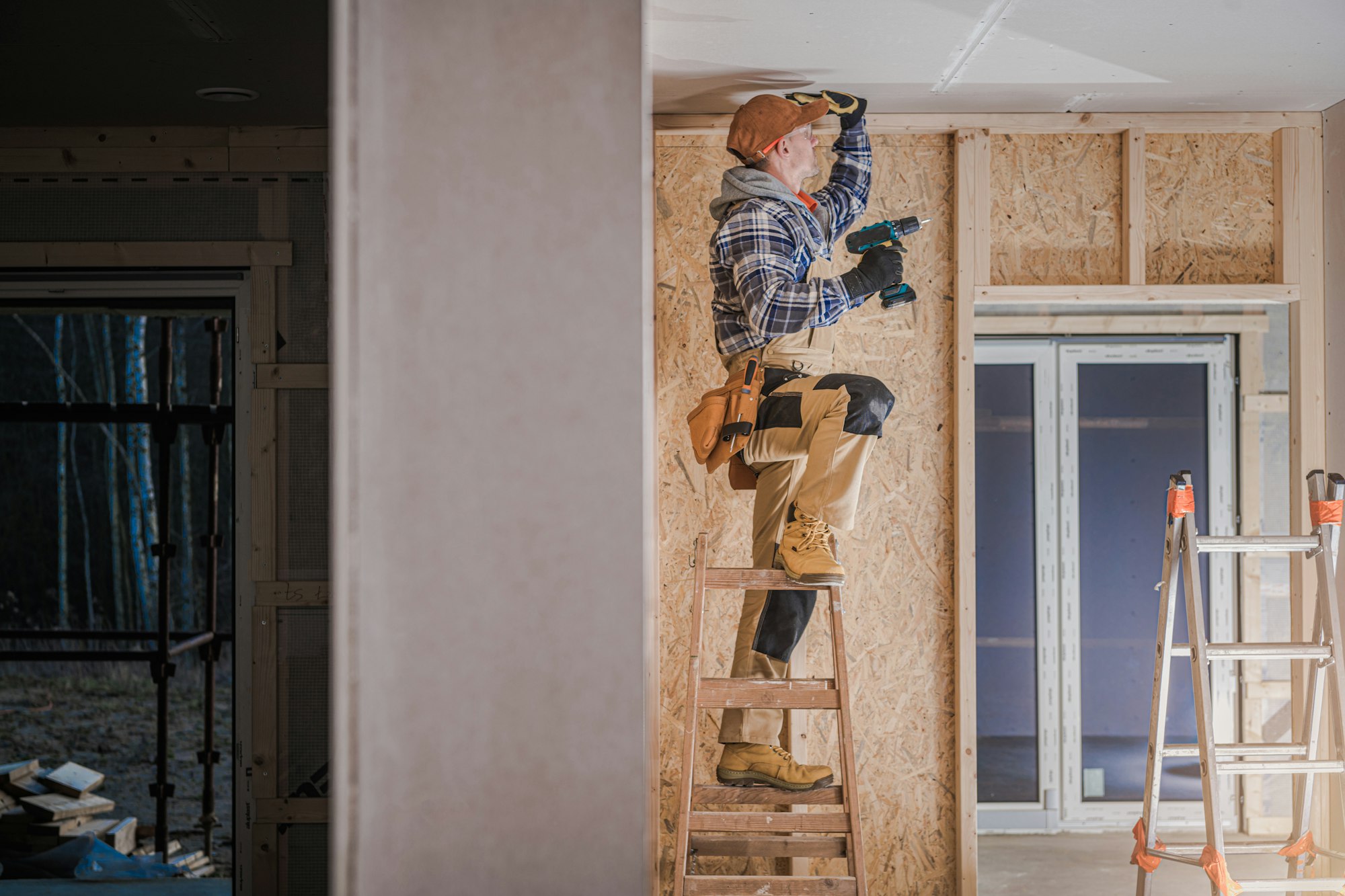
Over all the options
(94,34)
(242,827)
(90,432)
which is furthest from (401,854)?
(90,432)

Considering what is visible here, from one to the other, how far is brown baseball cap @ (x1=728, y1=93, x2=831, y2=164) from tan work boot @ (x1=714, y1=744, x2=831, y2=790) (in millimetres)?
1648

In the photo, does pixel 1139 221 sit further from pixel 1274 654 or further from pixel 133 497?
pixel 133 497

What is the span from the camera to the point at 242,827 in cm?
335

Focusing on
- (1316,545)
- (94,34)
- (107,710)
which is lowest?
(107,710)

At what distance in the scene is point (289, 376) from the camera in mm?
3393

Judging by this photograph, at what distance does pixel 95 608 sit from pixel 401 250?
7.48 metres

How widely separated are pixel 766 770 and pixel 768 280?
1322 millimetres

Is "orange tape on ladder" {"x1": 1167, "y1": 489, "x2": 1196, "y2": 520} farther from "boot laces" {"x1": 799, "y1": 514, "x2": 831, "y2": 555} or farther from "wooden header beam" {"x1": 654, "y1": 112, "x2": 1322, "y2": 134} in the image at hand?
"wooden header beam" {"x1": 654, "y1": 112, "x2": 1322, "y2": 134}

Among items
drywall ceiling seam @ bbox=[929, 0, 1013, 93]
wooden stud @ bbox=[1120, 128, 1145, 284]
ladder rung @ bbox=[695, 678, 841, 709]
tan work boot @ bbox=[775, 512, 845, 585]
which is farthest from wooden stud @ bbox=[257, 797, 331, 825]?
wooden stud @ bbox=[1120, 128, 1145, 284]

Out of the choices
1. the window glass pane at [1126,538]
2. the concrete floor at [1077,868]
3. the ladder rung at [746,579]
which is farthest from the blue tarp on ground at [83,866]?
the window glass pane at [1126,538]

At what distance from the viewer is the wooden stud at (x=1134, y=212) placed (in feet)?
10.5

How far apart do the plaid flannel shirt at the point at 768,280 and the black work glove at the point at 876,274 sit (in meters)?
0.02

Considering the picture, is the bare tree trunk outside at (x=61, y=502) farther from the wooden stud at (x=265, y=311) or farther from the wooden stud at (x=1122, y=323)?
the wooden stud at (x=1122, y=323)

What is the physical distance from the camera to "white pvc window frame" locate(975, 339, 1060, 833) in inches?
171
